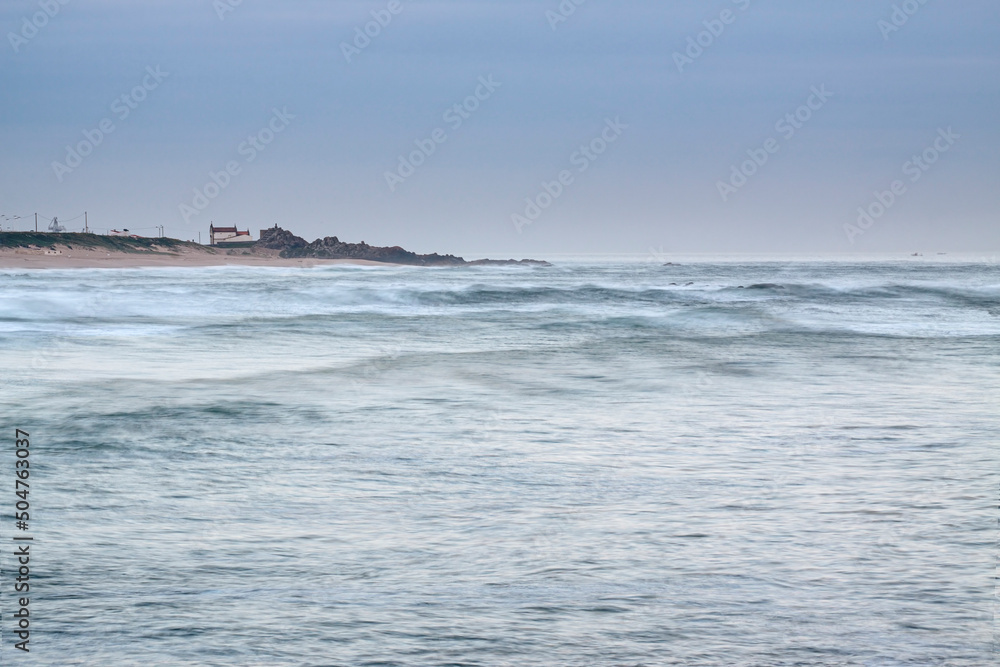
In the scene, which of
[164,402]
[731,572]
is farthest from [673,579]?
[164,402]

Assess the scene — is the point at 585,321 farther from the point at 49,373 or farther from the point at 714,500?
the point at 714,500

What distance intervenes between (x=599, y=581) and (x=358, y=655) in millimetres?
1106

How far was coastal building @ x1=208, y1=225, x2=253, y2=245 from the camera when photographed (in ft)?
404

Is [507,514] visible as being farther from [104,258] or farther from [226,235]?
[226,235]

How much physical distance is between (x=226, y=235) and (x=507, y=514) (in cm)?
12645

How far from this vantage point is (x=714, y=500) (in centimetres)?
503

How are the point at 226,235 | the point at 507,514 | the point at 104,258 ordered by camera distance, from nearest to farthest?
the point at 507,514, the point at 104,258, the point at 226,235

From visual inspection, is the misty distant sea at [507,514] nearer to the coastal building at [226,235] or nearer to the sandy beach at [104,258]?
the sandy beach at [104,258]

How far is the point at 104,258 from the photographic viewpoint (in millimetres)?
80500

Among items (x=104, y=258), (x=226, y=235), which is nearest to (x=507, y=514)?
(x=104, y=258)

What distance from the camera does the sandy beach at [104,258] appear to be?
66000mm

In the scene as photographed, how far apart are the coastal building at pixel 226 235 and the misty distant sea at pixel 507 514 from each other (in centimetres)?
11579

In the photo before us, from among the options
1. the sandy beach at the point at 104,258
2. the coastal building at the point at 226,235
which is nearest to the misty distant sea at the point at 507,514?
the sandy beach at the point at 104,258

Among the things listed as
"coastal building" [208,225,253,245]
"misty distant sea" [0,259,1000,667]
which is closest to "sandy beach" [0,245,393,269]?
"coastal building" [208,225,253,245]
